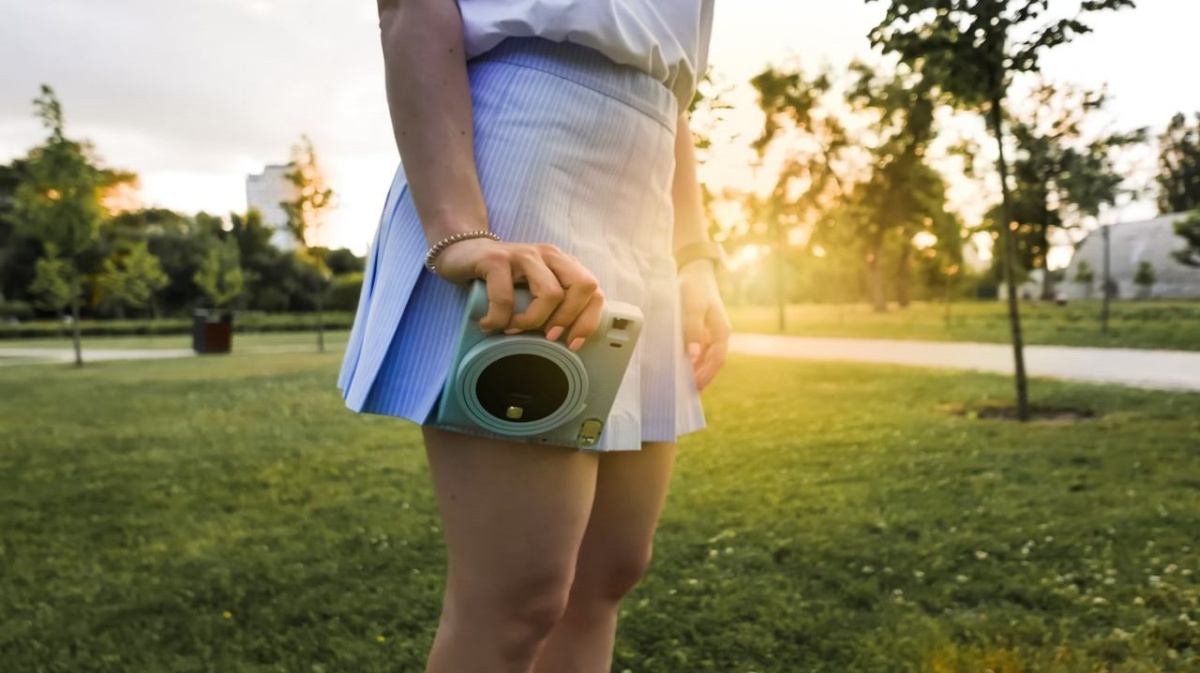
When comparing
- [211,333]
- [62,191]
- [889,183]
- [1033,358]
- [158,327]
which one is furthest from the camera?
[158,327]

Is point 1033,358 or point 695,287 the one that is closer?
point 695,287

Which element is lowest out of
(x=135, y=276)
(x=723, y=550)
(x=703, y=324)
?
(x=723, y=550)

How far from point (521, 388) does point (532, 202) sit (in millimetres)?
266

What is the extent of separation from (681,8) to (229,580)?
3.20 metres

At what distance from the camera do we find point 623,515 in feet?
4.26

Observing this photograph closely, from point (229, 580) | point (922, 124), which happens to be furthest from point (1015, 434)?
point (922, 124)

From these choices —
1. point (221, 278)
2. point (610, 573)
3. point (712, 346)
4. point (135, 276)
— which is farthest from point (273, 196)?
point (610, 573)

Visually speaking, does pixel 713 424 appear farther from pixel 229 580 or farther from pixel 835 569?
pixel 229 580

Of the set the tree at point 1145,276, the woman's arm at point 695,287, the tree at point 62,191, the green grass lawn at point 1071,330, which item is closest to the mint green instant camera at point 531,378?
the woman's arm at point 695,287

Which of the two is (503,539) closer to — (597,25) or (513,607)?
(513,607)

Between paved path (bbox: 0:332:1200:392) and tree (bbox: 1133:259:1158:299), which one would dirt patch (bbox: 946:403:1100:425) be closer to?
paved path (bbox: 0:332:1200:392)

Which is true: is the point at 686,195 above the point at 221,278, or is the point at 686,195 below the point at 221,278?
below

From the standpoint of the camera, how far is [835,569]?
11.5 feet

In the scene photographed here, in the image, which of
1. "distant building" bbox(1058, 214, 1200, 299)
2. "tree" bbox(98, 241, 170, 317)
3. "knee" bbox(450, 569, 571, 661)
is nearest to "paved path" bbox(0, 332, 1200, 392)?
"knee" bbox(450, 569, 571, 661)
